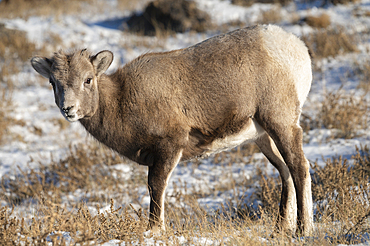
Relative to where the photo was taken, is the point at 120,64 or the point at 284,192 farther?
the point at 120,64

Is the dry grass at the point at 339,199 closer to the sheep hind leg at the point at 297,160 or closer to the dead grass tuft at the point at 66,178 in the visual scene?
the sheep hind leg at the point at 297,160

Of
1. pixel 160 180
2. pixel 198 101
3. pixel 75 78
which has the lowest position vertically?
pixel 160 180

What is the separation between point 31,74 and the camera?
12.7 m

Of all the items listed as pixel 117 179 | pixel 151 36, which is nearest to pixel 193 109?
pixel 117 179

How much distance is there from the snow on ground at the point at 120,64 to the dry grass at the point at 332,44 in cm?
25

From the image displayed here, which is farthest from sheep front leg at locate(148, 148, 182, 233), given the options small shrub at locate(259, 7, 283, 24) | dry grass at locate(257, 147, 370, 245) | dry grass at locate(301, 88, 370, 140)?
small shrub at locate(259, 7, 283, 24)

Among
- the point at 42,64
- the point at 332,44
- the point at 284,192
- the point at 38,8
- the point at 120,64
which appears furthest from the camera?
the point at 38,8

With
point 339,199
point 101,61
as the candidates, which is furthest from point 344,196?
point 101,61

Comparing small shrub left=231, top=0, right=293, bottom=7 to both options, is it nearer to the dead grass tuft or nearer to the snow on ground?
the snow on ground

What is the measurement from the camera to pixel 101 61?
14.9 ft

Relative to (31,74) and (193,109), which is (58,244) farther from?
(31,74)

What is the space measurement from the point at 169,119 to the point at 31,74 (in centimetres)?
1020

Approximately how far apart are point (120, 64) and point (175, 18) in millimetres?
5796

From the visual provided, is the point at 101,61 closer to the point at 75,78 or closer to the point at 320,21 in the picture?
the point at 75,78
